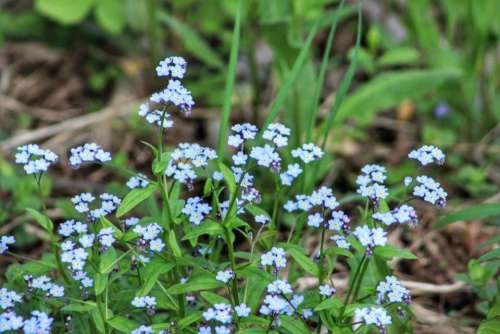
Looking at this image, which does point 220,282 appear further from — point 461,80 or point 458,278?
point 461,80

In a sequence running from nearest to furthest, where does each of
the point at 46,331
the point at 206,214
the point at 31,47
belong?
1. the point at 46,331
2. the point at 206,214
3. the point at 31,47

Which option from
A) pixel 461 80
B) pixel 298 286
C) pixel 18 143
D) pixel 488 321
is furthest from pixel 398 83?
pixel 18 143

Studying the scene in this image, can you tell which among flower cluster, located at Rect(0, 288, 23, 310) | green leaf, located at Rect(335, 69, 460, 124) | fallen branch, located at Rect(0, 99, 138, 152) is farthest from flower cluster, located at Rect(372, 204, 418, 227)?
fallen branch, located at Rect(0, 99, 138, 152)

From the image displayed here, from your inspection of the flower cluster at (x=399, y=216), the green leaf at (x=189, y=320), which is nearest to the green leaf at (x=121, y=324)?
the green leaf at (x=189, y=320)

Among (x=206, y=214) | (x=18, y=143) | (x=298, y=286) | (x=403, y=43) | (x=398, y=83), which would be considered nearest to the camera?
(x=206, y=214)

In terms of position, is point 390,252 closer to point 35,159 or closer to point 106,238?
point 106,238

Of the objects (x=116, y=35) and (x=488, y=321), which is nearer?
(x=488, y=321)

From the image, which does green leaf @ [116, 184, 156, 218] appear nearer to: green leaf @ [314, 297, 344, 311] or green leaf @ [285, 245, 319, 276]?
green leaf @ [285, 245, 319, 276]
